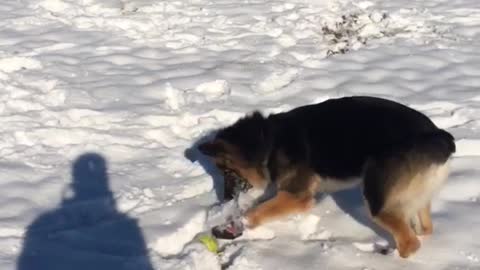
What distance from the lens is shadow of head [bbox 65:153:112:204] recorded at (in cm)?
533

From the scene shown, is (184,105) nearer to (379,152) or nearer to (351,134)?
(351,134)

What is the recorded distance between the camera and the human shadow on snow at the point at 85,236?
446cm

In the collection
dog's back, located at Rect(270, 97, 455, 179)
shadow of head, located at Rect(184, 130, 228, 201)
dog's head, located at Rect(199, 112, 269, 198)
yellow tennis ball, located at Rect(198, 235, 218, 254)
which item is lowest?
yellow tennis ball, located at Rect(198, 235, 218, 254)

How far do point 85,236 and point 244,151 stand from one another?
4.12ft

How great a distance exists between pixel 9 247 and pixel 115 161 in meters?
1.43

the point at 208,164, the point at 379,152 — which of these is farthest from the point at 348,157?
the point at 208,164

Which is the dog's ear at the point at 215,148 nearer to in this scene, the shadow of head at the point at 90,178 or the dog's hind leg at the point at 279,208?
the dog's hind leg at the point at 279,208

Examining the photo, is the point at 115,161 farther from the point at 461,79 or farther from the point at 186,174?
the point at 461,79

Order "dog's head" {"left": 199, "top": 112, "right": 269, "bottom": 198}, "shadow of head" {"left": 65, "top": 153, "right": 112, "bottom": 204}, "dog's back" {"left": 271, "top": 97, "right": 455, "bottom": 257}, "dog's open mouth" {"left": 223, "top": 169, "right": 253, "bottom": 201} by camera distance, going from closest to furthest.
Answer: "dog's back" {"left": 271, "top": 97, "right": 455, "bottom": 257} → "dog's head" {"left": 199, "top": 112, "right": 269, "bottom": 198} → "dog's open mouth" {"left": 223, "top": 169, "right": 253, "bottom": 201} → "shadow of head" {"left": 65, "top": 153, "right": 112, "bottom": 204}

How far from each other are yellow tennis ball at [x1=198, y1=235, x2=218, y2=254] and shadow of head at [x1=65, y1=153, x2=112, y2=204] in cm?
99

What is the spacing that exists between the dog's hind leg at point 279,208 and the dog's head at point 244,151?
10.7 inches

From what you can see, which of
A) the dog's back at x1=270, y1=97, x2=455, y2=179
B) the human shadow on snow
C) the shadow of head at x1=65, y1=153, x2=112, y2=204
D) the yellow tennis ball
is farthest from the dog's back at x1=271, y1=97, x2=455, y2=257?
the shadow of head at x1=65, y1=153, x2=112, y2=204

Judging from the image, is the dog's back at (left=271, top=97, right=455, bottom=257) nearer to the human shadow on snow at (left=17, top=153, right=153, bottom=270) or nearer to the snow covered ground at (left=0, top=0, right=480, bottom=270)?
the snow covered ground at (left=0, top=0, right=480, bottom=270)

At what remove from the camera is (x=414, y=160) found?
4227mm
